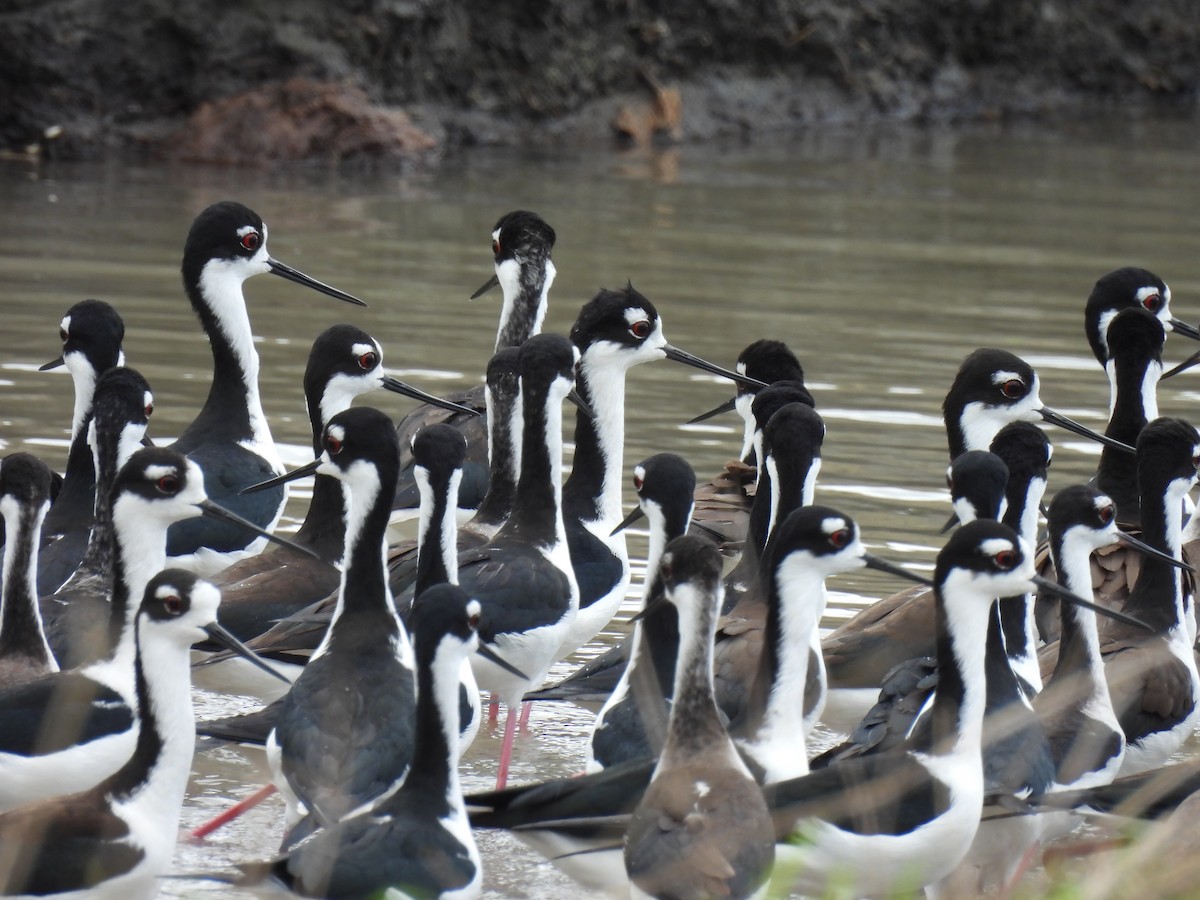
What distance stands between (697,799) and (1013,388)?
3.11m

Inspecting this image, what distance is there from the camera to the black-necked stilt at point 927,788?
5.41 metres

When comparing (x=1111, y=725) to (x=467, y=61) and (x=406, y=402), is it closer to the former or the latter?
(x=406, y=402)

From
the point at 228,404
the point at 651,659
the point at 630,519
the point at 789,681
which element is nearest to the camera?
the point at 789,681

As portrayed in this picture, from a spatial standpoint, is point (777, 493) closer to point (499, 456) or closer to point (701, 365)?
point (499, 456)

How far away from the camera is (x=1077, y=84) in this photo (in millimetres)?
26594

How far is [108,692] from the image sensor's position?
233 inches

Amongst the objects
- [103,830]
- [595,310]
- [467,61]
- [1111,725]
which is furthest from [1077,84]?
[103,830]

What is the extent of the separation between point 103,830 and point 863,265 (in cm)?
1149

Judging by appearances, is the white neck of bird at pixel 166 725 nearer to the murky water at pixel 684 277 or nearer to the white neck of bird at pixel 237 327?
the murky water at pixel 684 277

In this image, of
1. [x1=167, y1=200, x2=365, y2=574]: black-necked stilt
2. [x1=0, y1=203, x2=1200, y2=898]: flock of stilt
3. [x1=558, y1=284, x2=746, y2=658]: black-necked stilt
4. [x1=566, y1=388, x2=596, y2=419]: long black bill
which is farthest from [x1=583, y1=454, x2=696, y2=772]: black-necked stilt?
[x1=167, y1=200, x2=365, y2=574]: black-necked stilt

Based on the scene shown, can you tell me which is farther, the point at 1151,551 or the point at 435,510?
the point at 1151,551

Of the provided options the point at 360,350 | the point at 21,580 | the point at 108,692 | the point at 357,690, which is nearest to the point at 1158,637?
the point at 357,690

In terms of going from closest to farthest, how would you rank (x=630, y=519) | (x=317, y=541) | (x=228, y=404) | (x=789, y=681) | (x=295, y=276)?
1. (x=789, y=681)
2. (x=630, y=519)
3. (x=317, y=541)
4. (x=228, y=404)
5. (x=295, y=276)

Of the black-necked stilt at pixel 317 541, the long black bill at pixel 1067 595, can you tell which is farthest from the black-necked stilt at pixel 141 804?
the long black bill at pixel 1067 595
